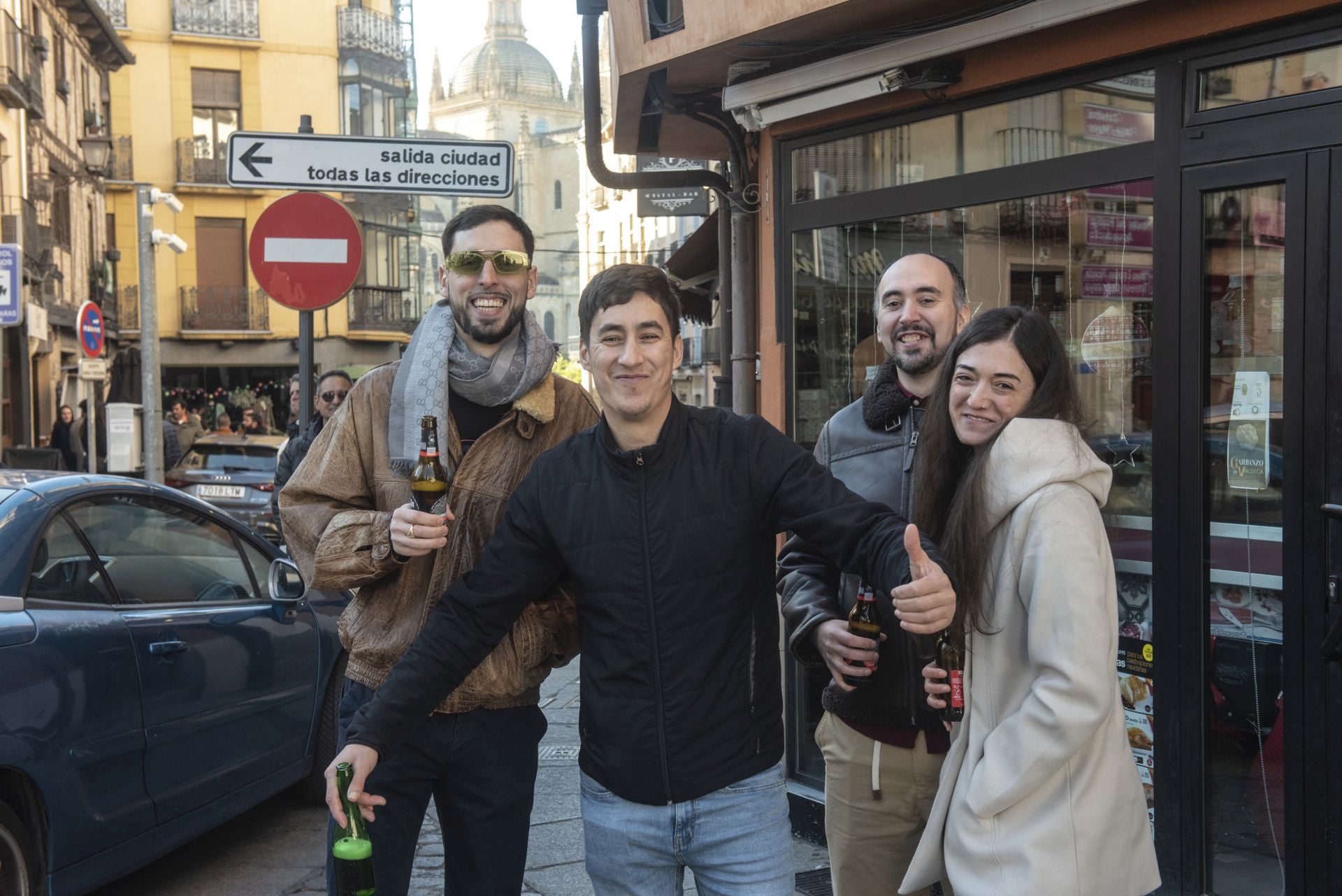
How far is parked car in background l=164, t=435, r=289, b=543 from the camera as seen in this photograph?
14.9 metres

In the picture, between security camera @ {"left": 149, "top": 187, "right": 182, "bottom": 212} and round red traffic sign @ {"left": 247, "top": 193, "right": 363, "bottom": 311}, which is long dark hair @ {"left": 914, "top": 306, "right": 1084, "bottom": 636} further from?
security camera @ {"left": 149, "top": 187, "right": 182, "bottom": 212}

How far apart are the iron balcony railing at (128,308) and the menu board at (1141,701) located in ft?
120

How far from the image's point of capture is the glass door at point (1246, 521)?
4.11 m

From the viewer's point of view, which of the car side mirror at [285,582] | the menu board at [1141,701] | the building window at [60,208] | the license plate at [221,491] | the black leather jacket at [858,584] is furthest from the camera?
the building window at [60,208]

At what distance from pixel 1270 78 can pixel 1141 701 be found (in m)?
2.07

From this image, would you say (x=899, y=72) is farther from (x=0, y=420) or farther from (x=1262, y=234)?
(x=0, y=420)

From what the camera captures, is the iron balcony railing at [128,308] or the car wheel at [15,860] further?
the iron balcony railing at [128,308]

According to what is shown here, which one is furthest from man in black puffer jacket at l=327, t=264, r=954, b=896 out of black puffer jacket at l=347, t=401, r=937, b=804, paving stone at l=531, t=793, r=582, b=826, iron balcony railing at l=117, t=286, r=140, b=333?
iron balcony railing at l=117, t=286, r=140, b=333

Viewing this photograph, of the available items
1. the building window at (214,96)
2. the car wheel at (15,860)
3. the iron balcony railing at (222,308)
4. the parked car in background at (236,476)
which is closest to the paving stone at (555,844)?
the car wheel at (15,860)

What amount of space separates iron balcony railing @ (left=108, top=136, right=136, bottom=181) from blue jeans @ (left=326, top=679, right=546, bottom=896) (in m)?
36.7

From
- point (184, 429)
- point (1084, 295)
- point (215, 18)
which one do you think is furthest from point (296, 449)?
point (215, 18)

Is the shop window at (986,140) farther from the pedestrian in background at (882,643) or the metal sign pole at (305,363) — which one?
the metal sign pole at (305,363)

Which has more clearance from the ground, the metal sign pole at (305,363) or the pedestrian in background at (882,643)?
the metal sign pole at (305,363)

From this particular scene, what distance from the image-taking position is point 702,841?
280 centimetres
